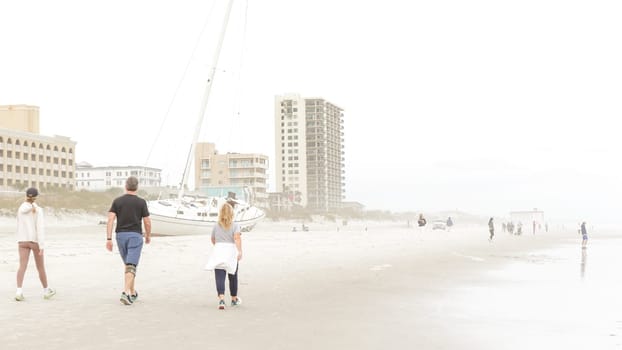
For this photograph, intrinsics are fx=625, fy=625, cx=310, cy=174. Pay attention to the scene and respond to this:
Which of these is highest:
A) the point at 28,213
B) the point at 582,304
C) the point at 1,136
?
the point at 1,136

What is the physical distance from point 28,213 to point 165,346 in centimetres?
474

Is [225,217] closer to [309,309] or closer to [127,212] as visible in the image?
[127,212]

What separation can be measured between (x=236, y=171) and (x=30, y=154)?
194 ft

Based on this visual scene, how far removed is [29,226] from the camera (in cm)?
1052

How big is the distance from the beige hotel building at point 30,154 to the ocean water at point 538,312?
339 ft

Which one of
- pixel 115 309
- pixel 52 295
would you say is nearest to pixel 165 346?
pixel 115 309

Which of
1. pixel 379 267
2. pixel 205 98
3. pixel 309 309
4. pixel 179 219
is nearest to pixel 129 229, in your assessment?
pixel 309 309

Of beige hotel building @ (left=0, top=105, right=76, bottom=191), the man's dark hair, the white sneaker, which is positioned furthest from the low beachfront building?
the man's dark hair

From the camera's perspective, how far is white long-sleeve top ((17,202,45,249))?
412 inches

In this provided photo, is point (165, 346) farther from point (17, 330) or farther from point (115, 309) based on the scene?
point (115, 309)

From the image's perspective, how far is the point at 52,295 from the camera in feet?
35.2

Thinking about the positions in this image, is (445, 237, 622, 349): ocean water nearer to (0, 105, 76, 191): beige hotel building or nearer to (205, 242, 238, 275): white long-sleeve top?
(205, 242, 238, 275): white long-sleeve top

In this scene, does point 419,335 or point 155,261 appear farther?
point 155,261

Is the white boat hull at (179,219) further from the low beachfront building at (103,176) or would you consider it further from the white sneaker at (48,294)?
the low beachfront building at (103,176)
